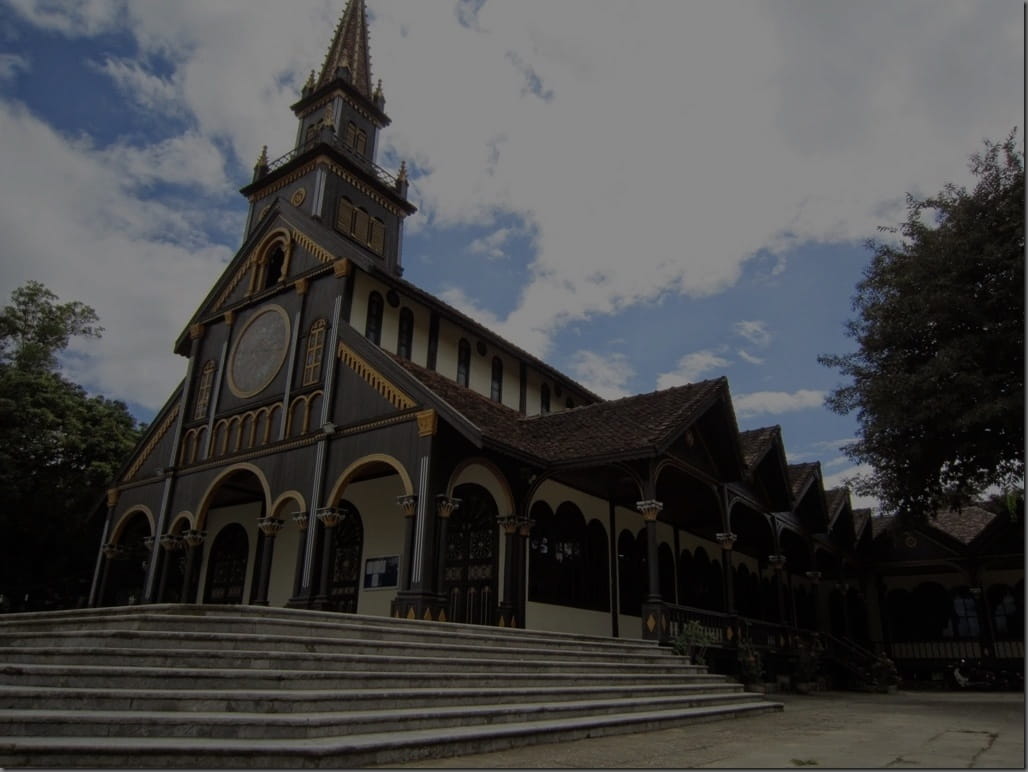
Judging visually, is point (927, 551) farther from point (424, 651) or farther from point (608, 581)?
point (424, 651)

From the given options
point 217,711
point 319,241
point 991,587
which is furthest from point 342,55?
point 991,587

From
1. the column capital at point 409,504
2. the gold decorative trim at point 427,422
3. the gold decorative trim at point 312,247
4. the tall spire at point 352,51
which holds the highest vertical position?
the tall spire at point 352,51

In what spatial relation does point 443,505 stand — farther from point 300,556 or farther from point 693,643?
point 693,643

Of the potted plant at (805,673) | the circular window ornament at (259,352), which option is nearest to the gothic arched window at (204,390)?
the circular window ornament at (259,352)

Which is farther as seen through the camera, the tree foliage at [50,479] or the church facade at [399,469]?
the tree foliage at [50,479]

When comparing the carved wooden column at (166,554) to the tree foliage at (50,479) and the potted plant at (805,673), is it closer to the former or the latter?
the tree foliage at (50,479)

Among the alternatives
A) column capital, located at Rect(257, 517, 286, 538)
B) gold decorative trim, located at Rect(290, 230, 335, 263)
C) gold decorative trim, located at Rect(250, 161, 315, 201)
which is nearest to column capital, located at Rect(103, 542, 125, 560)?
column capital, located at Rect(257, 517, 286, 538)

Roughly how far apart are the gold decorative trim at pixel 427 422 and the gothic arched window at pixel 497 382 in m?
6.24

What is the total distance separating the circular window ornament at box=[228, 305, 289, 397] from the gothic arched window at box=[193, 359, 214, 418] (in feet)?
3.24

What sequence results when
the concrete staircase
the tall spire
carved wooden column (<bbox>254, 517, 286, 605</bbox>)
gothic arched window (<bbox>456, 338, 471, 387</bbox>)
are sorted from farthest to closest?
the tall spire < gothic arched window (<bbox>456, 338, 471, 387</bbox>) < carved wooden column (<bbox>254, 517, 286, 605</bbox>) < the concrete staircase

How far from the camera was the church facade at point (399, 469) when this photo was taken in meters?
16.2

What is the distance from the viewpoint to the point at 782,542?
26641mm

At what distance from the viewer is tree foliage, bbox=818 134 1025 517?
14.6 metres

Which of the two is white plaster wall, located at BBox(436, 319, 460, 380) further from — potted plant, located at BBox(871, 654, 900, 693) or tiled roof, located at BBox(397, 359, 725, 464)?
potted plant, located at BBox(871, 654, 900, 693)
